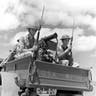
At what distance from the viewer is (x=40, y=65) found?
4.21 meters

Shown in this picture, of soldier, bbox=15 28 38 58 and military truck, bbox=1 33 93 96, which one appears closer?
military truck, bbox=1 33 93 96

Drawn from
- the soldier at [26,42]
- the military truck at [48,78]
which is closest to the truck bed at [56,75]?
the military truck at [48,78]

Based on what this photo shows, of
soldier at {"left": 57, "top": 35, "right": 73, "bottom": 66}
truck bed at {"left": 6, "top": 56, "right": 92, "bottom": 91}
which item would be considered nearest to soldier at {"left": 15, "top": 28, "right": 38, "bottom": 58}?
truck bed at {"left": 6, "top": 56, "right": 92, "bottom": 91}

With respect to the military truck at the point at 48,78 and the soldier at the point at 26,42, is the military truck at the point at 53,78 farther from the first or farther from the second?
the soldier at the point at 26,42

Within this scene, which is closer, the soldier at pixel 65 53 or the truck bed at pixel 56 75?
the truck bed at pixel 56 75

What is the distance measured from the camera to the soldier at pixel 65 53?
207 inches

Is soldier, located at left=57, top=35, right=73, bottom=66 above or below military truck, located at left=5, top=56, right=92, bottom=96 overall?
above

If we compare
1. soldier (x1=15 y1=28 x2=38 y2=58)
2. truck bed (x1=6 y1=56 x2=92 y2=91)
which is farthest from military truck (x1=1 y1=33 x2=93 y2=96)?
soldier (x1=15 y1=28 x2=38 y2=58)

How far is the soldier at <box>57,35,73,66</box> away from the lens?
526 cm

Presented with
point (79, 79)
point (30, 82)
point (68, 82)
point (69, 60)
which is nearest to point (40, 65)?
point (30, 82)

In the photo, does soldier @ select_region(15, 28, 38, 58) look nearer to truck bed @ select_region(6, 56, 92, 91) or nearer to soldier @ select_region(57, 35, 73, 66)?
truck bed @ select_region(6, 56, 92, 91)

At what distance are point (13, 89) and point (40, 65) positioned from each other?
84 cm

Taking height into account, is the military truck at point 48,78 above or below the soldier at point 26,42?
below

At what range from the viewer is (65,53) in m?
5.34
